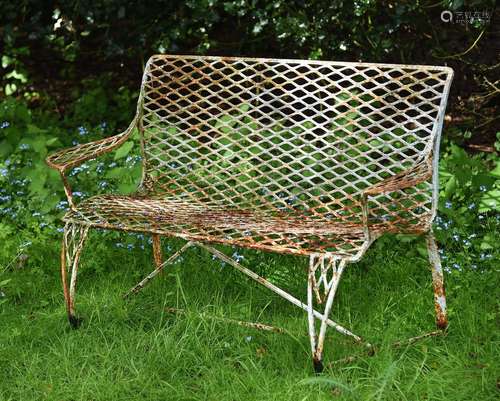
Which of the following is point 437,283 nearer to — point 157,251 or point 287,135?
point 157,251

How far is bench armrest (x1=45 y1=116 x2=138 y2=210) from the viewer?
3.21 m

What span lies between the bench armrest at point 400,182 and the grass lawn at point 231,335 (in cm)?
49

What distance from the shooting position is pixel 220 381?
2945 mm

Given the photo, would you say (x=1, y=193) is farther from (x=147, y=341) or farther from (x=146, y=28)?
(x=147, y=341)

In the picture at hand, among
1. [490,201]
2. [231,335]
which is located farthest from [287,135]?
[231,335]

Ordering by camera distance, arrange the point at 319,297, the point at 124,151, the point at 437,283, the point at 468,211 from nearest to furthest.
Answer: the point at 319,297, the point at 437,283, the point at 468,211, the point at 124,151

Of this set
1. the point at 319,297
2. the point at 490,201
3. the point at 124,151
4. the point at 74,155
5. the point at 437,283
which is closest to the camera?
the point at 319,297

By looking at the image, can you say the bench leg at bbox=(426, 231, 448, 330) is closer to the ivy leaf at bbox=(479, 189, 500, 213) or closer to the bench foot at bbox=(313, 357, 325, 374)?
the bench foot at bbox=(313, 357, 325, 374)

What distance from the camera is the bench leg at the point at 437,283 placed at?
3057 millimetres

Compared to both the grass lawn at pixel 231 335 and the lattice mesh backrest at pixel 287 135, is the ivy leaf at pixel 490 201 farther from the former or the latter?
the grass lawn at pixel 231 335

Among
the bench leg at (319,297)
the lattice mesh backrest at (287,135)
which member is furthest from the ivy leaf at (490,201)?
the bench leg at (319,297)

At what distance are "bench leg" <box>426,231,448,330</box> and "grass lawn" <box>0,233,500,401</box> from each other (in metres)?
0.07

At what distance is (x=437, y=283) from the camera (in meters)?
3.09

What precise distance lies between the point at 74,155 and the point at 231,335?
893 mm
